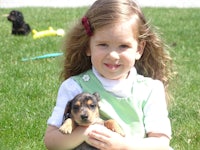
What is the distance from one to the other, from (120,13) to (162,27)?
9185 mm

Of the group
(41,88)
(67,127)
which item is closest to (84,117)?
(67,127)

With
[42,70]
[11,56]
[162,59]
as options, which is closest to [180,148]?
[162,59]

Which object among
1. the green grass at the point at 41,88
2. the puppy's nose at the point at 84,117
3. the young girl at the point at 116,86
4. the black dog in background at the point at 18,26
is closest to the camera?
A: the puppy's nose at the point at 84,117

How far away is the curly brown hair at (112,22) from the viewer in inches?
129

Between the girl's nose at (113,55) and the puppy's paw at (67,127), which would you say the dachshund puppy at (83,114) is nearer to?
the puppy's paw at (67,127)

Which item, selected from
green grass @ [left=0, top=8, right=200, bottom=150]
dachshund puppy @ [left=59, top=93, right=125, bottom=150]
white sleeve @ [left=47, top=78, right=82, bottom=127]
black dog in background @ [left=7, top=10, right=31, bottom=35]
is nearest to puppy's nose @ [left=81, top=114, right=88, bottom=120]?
dachshund puppy @ [left=59, top=93, right=125, bottom=150]

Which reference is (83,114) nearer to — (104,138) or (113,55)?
(104,138)

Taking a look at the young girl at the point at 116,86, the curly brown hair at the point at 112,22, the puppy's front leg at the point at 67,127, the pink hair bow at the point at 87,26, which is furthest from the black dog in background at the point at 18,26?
the puppy's front leg at the point at 67,127

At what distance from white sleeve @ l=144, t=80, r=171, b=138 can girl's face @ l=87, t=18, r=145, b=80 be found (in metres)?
0.25

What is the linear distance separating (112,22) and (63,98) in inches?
22.1

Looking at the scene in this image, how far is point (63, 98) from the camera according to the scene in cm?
331

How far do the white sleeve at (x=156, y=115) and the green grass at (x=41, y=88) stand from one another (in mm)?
729

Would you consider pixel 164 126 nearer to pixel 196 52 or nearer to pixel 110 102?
pixel 110 102

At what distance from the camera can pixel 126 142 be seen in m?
3.10
